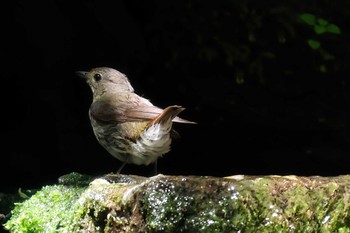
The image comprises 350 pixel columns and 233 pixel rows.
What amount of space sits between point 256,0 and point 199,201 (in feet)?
16.3

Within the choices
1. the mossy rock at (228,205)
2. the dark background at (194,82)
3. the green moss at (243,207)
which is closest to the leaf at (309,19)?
the dark background at (194,82)

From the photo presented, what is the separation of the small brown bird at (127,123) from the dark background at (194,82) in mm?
2201

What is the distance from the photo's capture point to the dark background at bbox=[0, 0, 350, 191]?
7375 mm

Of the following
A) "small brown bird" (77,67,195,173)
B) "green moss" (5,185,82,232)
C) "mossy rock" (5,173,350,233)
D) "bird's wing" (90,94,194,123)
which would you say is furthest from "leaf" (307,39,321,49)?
"mossy rock" (5,173,350,233)

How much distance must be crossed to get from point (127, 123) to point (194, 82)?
2958 mm

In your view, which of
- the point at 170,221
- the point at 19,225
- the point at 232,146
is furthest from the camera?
the point at 232,146

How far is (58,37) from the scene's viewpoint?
730cm

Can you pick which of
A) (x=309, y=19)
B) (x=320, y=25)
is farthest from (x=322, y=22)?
(x=309, y=19)

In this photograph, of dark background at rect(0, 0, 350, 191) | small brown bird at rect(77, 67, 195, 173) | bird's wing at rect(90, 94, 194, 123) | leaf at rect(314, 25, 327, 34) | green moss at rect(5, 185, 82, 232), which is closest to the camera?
green moss at rect(5, 185, 82, 232)

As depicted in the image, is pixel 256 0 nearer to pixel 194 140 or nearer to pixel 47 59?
pixel 194 140

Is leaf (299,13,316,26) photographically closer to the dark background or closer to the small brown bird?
the dark background

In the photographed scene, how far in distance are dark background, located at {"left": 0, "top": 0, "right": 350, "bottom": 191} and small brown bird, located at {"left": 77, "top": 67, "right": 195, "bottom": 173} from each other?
220cm

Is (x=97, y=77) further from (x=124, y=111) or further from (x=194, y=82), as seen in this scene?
(x=194, y=82)

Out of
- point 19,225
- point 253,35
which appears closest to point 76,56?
point 253,35
